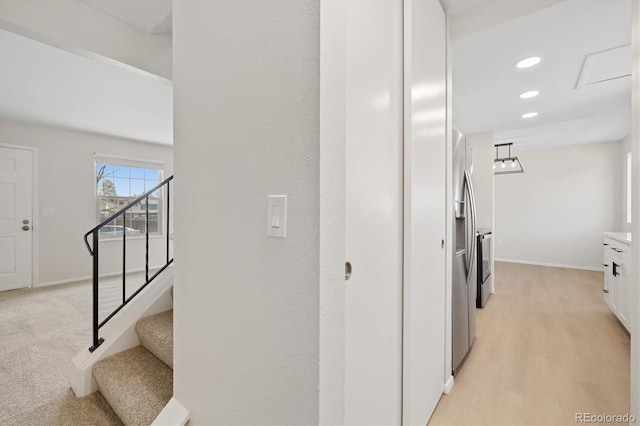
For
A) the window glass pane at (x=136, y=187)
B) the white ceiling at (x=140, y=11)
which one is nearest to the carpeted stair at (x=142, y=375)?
the white ceiling at (x=140, y=11)

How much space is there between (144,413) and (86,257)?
4.57m

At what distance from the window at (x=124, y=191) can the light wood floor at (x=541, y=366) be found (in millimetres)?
4890

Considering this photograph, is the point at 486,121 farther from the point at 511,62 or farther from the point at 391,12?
the point at 391,12

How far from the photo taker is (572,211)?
5.84m

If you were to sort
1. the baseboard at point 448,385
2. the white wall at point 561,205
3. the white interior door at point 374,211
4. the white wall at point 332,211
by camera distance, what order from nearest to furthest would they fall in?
the white wall at point 332,211 → the white interior door at point 374,211 → the baseboard at point 448,385 → the white wall at point 561,205

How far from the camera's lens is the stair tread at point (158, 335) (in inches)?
67.4

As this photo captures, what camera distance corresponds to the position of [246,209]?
86 centimetres

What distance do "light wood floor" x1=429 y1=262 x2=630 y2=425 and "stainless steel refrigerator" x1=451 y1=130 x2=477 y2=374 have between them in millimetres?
233

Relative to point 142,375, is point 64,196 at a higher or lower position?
higher

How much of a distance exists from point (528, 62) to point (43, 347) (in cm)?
481

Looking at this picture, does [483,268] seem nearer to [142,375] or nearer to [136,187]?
[142,375]

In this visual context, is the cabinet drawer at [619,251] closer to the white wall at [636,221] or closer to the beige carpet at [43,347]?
the white wall at [636,221]

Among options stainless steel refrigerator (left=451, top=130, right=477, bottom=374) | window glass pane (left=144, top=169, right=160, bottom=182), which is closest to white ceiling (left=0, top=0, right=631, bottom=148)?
stainless steel refrigerator (left=451, top=130, right=477, bottom=374)

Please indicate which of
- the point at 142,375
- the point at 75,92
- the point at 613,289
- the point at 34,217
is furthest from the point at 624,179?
the point at 34,217
